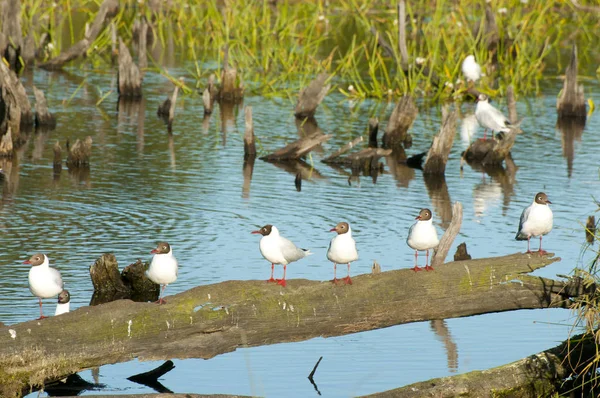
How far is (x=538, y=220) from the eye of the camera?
13922 millimetres

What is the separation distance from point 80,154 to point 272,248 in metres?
12.0

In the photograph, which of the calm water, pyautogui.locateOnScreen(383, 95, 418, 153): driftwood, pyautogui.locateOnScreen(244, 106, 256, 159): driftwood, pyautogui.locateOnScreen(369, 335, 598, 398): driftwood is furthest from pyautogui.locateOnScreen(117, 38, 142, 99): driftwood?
pyautogui.locateOnScreen(369, 335, 598, 398): driftwood

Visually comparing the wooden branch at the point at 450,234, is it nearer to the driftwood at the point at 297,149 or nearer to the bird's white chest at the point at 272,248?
the bird's white chest at the point at 272,248

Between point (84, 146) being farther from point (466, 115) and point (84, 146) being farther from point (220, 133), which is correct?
point (466, 115)

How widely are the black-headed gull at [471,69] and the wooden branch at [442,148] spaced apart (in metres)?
7.96

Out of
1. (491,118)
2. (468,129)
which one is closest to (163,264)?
(491,118)

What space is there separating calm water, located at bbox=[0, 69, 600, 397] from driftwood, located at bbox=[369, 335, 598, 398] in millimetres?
1099

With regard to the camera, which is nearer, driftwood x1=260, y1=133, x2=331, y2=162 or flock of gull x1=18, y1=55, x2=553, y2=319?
flock of gull x1=18, y1=55, x2=553, y2=319

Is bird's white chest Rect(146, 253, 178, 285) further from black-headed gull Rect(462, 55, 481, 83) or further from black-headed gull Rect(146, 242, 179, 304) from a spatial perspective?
black-headed gull Rect(462, 55, 481, 83)

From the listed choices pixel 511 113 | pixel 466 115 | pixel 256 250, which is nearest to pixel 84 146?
pixel 256 250

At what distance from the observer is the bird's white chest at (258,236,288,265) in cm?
1280

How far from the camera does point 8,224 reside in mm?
19047

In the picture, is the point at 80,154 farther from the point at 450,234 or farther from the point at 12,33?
the point at 450,234

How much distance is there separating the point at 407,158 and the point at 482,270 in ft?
48.8
